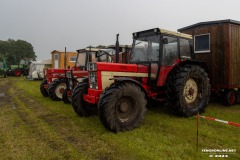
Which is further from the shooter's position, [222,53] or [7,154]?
[222,53]

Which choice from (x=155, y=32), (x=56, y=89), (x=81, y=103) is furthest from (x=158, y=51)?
(x=56, y=89)

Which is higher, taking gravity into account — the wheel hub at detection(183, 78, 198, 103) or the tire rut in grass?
the wheel hub at detection(183, 78, 198, 103)

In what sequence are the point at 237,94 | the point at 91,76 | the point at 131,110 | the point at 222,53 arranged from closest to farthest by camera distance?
the point at 131,110 → the point at 91,76 → the point at 222,53 → the point at 237,94

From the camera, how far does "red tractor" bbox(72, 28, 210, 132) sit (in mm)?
4902

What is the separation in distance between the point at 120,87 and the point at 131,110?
2.15 feet

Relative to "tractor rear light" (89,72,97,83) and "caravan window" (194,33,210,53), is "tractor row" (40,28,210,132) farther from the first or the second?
"caravan window" (194,33,210,53)

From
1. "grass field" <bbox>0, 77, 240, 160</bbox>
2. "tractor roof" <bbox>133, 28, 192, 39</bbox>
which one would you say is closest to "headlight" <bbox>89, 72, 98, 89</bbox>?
"grass field" <bbox>0, 77, 240, 160</bbox>

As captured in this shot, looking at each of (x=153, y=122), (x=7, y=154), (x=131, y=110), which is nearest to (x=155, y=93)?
(x=153, y=122)

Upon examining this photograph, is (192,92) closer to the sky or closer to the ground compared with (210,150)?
closer to the sky

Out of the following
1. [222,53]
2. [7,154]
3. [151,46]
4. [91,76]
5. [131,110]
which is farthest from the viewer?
[222,53]

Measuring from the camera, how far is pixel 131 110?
5.12 m

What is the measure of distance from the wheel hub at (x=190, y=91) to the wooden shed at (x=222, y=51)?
1785 millimetres

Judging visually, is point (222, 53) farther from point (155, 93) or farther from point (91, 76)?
point (91, 76)

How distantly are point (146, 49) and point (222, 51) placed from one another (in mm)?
3111
